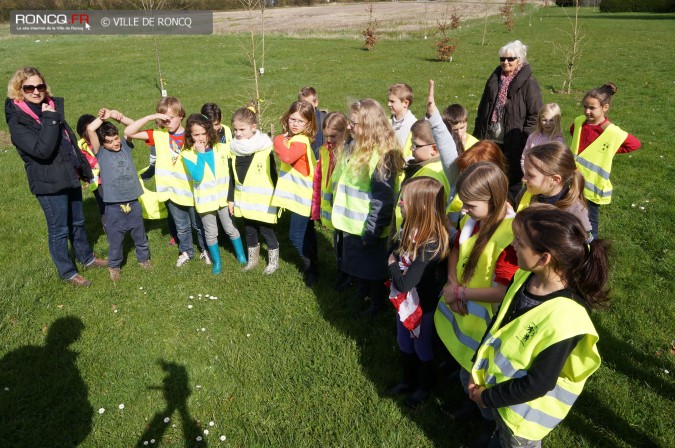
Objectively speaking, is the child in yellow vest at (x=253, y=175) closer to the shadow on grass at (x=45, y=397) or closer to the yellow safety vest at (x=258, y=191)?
the yellow safety vest at (x=258, y=191)

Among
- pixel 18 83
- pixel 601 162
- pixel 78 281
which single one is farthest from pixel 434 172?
pixel 78 281

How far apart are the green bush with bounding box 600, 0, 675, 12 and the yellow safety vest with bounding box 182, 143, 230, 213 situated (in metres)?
53.9

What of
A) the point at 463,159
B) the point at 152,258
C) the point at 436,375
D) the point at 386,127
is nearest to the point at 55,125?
the point at 152,258

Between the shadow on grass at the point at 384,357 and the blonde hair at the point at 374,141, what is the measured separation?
1.54m

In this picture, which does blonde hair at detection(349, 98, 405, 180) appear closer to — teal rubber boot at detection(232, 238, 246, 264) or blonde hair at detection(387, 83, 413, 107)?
blonde hair at detection(387, 83, 413, 107)

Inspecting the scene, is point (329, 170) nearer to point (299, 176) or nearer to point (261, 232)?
point (299, 176)

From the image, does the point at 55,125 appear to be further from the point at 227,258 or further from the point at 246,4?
the point at 246,4

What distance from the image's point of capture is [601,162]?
4922 millimetres

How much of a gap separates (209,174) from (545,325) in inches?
166

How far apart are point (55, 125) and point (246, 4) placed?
679 cm

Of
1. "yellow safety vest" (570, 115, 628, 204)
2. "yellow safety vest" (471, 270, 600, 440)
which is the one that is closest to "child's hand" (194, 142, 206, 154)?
"yellow safety vest" (471, 270, 600, 440)

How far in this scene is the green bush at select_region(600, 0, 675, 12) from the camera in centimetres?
4409

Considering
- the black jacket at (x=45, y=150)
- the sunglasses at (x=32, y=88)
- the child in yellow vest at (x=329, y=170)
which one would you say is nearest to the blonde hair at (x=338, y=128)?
the child in yellow vest at (x=329, y=170)

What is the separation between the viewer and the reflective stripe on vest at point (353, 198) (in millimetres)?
4148
